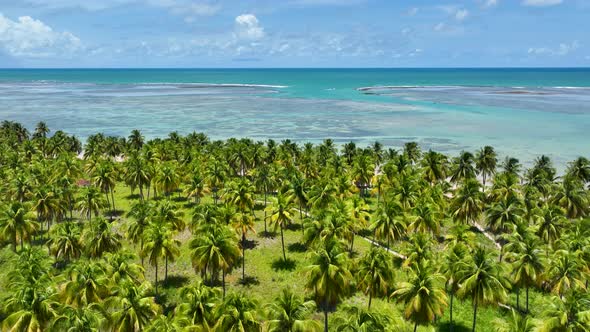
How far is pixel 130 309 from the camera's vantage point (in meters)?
39.9

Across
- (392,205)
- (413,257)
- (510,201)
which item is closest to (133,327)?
(413,257)

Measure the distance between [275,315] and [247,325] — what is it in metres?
2.77

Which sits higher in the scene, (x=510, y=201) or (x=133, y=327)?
(x=510, y=201)

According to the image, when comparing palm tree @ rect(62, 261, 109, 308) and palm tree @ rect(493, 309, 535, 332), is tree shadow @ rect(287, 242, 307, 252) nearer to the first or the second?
palm tree @ rect(62, 261, 109, 308)

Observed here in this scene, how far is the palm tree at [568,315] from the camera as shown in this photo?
1416 inches

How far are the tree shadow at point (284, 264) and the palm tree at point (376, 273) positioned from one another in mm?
19482

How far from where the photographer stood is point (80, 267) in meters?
45.7

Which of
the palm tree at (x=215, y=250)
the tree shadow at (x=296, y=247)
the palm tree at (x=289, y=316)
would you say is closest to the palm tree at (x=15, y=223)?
the palm tree at (x=215, y=250)

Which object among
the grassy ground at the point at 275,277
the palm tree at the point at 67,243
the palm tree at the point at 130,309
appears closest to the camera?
the palm tree at the point at 130,309

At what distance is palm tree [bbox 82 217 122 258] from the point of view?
188 ft

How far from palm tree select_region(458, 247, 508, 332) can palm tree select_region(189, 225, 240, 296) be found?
26299 millimetres

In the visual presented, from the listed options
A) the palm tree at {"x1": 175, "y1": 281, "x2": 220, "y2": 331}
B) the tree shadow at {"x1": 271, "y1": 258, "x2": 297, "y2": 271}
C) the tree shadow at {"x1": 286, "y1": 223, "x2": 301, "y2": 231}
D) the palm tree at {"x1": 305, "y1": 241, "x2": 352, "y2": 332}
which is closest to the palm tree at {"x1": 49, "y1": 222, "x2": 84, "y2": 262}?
the palm tree at {"x1": 175, "y1": 281, "x2": 220, "y2": 331}

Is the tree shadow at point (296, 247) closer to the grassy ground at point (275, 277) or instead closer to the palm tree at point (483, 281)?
the grassy ground at point (275, 277)

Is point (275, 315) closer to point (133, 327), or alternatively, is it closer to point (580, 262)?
point (133, 327)
